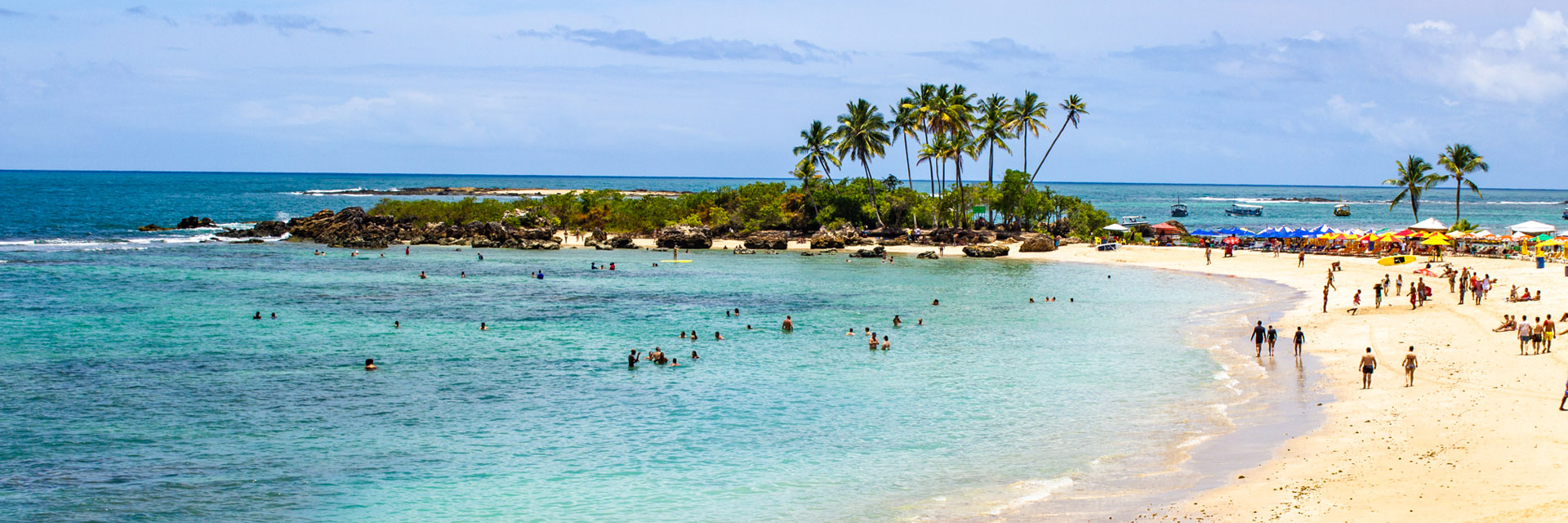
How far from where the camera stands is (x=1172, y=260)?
6919cm

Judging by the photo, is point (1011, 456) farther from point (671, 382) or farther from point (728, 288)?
point (728, 288)

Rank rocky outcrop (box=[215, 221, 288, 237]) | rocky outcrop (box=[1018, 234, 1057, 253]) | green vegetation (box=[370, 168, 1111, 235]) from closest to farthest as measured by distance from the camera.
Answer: rocky outcrop (box=[1018, 234, 1057, 253])
green vegetation (box=[370, 168, 1111, 235])
rocky outcrop (box=[215, 221, 288, 237])

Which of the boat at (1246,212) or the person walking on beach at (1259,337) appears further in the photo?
the boat at (1246,212)

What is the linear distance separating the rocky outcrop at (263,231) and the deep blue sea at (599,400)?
118 ft

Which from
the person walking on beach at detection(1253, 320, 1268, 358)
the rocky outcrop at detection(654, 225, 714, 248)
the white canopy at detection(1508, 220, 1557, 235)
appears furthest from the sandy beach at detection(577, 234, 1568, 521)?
the rocky outcrop at detection(654, 225, 714, 248)

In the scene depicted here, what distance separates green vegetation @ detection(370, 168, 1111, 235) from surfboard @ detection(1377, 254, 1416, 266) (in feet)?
91.4

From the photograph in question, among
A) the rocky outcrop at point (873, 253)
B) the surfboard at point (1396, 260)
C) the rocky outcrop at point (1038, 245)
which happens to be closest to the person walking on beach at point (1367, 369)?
the surfboard at point (1396, 260)

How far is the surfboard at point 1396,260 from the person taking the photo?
2346 inches

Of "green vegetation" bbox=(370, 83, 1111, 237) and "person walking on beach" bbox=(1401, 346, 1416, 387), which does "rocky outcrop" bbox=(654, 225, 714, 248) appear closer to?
"green vegetation" bbox=(370, 83, 1111, 237)

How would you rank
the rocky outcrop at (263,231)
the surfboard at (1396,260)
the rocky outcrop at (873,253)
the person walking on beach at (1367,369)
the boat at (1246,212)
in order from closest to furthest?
the person walking on beach at (1367,369)
the surfboard at (1396,260)
the rocky outcrop at (873,253)
the rocky outcrop at (263,231)
the boat at (1246,212)

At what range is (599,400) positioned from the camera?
28.0m

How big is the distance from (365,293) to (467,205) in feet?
146

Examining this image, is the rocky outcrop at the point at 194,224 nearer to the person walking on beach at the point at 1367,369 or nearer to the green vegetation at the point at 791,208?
the green vegetation at the point at 791,208

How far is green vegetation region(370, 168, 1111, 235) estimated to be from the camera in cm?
8938
